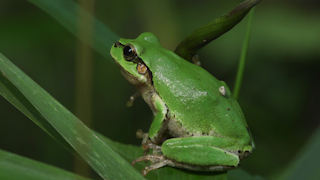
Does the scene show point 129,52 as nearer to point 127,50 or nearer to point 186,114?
point 127,50

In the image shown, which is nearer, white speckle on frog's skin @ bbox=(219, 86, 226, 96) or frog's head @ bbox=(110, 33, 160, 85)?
white speckle on frog's skin @ bbox=(219, 86, 226, 96)

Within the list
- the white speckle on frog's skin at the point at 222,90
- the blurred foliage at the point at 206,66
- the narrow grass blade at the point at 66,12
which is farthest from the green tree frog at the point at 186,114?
the blurred foliage at the point at 206,66

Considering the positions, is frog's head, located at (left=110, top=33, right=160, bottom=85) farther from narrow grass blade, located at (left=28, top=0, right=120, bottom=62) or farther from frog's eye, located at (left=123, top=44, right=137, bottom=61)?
narrow grass blade, located at (left=28, top=0, right=120, bottom=62)

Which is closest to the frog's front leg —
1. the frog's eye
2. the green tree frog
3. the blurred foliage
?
the green tree frog

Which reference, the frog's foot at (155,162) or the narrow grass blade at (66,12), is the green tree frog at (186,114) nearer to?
the frog's foot at (155,162)

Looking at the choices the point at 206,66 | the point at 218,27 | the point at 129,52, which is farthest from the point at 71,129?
the point at 206,66

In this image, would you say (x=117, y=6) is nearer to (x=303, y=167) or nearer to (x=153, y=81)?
(x=153, y=81)
